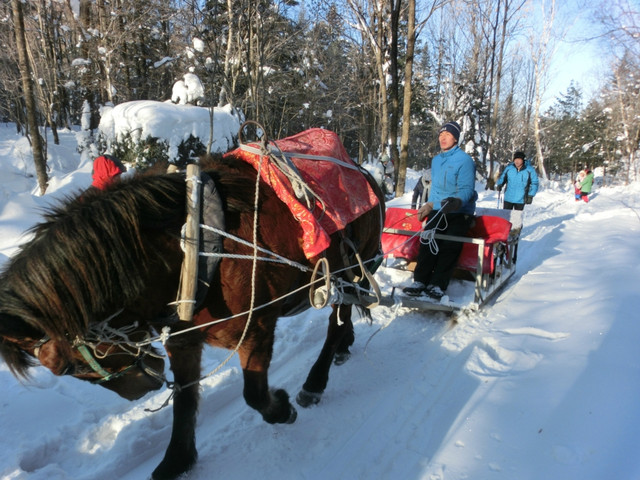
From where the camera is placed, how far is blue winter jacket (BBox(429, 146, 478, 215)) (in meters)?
3.87

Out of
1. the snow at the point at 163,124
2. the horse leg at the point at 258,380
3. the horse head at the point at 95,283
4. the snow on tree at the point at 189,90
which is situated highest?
the snow on tree at the point at 189,90

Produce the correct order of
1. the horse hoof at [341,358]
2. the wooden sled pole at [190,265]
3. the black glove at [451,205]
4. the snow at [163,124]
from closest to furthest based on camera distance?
the wooden sled pole at [190,265]
the horse hoof at [341,358]
the black glove at [451,205]
the snow at [163,124]

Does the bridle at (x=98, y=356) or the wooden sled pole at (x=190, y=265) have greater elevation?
the wooden sled pole at (x=190, y=265)

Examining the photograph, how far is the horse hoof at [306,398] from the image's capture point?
2703 millimetres

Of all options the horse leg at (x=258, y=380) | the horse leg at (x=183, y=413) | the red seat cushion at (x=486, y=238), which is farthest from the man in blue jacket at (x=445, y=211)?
the horse leg at (x=183, y=413)

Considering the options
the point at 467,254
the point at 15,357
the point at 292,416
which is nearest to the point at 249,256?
the point at 15,357

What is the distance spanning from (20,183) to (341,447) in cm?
1837

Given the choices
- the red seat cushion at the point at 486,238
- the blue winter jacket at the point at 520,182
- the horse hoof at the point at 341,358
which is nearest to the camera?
the horse hoof at the point at 341,358

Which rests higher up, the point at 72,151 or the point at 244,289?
the point at 72,151

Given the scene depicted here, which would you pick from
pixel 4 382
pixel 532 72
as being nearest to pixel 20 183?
pixel 4 382

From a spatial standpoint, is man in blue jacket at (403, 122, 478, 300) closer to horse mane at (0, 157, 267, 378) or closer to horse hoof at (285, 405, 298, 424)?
horse hoof at (285, 405, 298, 424)

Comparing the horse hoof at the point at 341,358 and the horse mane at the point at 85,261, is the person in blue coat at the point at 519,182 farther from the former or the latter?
the horse mane at the point at 85,261

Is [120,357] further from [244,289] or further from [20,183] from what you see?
[20,183]

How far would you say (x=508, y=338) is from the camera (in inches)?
134
